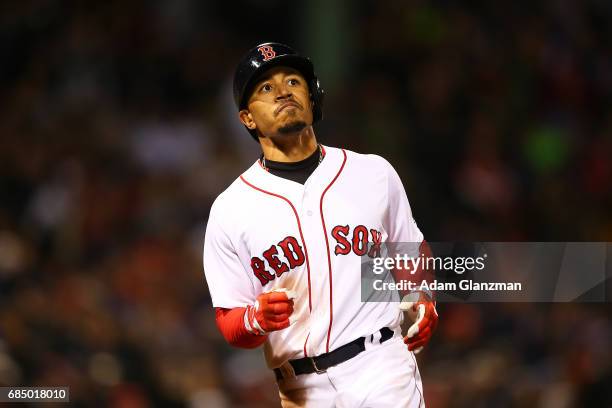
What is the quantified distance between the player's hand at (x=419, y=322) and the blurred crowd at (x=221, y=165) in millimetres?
2076

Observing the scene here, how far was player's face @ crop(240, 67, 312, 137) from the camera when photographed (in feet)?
10.2

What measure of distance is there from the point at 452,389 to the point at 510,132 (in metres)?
1.96

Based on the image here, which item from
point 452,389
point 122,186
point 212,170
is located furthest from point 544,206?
point 122,186

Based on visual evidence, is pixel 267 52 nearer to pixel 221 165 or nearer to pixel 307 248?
pixel 307 248

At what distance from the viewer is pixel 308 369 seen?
10.0 ft

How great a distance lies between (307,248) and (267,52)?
608 millimetres

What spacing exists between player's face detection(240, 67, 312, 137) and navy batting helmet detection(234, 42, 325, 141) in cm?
2

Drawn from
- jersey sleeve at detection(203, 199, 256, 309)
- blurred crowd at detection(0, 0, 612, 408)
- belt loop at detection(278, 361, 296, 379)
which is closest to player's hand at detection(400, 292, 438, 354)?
belt loop at detection(278, 361, 296, 379)

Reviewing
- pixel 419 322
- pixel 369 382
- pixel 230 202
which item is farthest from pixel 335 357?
pixel 230 202
